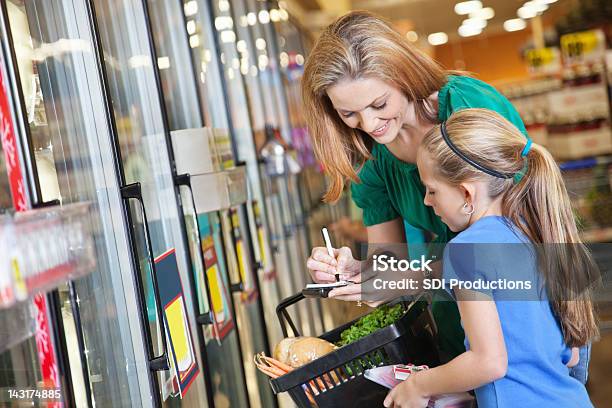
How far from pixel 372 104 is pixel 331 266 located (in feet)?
1.39

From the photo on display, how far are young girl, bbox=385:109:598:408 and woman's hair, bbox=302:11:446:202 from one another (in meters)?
0.24

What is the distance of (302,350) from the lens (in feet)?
6.14

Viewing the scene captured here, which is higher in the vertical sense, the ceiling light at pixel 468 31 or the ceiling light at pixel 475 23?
the ceiling light at pixel 468 31

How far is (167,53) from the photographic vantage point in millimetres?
3082

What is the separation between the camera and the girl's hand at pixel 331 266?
82.4 inches

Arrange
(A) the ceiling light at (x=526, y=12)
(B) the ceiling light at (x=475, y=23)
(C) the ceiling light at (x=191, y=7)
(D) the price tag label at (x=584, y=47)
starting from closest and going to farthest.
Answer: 1. (C) the ceiling light at (x=191, y=7)
2. (D) the price tag label at (x=584, y=47)
3. (A) the ceiling light at (x=526, y=12)
4. (B) the ceiling light at (x=475, y=23)

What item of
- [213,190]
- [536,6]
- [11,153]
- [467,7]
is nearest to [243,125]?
[213,190]

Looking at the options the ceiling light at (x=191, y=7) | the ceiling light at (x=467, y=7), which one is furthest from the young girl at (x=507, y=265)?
the ceiling light at (x=467, y=7)

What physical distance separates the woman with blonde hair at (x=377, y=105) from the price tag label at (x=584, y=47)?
9251 millimetres

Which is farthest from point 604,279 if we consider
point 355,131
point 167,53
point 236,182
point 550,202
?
point 167,53

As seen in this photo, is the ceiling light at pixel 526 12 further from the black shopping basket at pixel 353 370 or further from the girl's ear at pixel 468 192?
the black shopping basket at pixel 353 370

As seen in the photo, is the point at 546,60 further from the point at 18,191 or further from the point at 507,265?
the point at 18,191

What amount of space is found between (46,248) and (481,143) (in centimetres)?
104

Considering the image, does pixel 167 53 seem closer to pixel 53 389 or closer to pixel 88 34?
pixel 88 34
